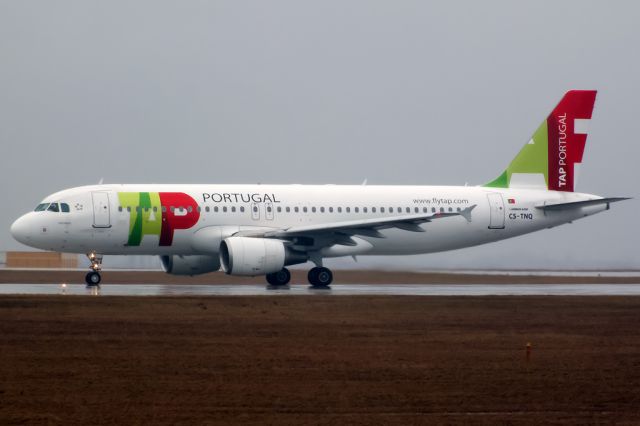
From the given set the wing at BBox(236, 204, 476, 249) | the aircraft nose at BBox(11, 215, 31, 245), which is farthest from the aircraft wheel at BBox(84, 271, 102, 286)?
the wing at BBox(236, 204, 476, 249)

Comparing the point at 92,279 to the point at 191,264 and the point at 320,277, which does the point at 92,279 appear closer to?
the point at 191,264

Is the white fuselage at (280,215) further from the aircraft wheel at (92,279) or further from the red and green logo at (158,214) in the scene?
the aircraft wheel at (92,279)

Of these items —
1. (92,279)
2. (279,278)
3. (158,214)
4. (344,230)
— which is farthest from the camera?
(279,278)

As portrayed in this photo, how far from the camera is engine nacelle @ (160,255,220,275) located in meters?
43.1

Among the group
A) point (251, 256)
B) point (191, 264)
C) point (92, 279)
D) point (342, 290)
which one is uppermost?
point (251, 256)

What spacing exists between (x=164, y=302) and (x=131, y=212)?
1008 centimetres

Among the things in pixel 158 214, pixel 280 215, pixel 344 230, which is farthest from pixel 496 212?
pixel 158 214

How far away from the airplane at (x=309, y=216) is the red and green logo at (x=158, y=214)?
0.04 metres

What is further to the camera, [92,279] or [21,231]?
[21,231]

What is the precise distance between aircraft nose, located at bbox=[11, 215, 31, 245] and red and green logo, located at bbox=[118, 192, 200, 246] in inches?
135

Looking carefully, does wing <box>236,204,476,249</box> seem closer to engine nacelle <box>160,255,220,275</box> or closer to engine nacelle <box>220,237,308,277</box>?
engine nacelle <box>220,237,308,277</box>

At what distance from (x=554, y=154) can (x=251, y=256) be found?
50.1ft

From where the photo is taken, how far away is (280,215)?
42.5 metres

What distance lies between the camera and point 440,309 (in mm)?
29375
